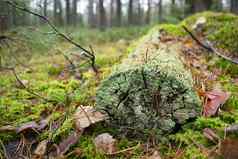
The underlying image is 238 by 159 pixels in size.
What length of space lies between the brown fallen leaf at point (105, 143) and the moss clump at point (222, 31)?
2.74 m

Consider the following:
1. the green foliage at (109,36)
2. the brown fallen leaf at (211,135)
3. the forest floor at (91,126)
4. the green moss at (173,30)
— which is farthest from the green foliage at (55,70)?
the green foliage at (109,36)

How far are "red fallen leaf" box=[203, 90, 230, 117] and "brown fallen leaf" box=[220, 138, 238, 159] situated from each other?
74 cm

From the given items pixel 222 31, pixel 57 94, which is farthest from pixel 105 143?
pixel 222 31

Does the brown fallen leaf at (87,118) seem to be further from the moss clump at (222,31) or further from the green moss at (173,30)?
the green moss at (173,30)

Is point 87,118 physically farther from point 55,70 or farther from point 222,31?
point 55,70

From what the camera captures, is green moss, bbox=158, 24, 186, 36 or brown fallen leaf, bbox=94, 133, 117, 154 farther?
green moss, bbox=158, 24, 186, 36

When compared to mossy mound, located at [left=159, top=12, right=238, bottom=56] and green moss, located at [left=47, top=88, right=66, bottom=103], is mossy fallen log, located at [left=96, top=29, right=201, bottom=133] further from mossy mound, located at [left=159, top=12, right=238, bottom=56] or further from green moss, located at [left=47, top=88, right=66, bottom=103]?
mossy mound, located at [left=159, top=12, right=238, bottom=56]

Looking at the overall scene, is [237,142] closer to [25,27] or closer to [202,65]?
[202,65]

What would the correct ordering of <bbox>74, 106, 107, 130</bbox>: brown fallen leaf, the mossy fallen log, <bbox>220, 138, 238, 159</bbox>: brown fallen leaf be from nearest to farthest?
<bbox>220, 138, 238, 159</bbox>: brown fallen leaf
the mossy fallen log
<bbox>74, 106, 107, 130</bbox>: brown fallen leaf

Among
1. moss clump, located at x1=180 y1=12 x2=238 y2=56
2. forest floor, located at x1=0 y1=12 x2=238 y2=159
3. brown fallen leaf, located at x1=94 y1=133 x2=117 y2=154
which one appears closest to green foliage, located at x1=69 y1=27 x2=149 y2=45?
moss clump, located at x1=180 y1=12 x2=238 y2=56

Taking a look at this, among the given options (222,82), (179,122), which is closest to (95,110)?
(179,122)

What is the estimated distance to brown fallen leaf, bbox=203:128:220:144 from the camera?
2531mm

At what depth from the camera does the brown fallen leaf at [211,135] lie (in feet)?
8.30

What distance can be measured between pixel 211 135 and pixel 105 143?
2.77ft
